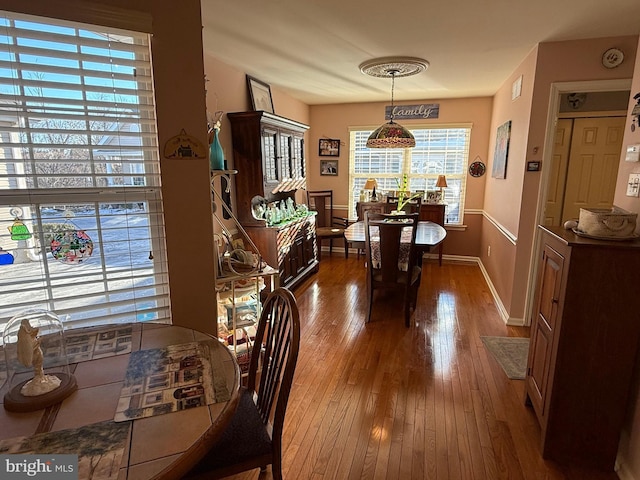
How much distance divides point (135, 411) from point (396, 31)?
2.83 metres

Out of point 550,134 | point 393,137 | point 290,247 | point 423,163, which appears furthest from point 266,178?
point 423,163

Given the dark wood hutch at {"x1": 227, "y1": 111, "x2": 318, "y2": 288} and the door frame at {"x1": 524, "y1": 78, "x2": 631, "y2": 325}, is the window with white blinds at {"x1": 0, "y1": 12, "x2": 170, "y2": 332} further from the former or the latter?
the door frame at {"x1": 524, "y1": 78, "x2": 631, "y2": 325}

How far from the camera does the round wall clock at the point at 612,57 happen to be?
2.70 m

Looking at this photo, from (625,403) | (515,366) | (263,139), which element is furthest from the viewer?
(263,139)

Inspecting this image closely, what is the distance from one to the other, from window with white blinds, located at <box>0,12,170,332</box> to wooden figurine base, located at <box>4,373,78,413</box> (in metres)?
0.84

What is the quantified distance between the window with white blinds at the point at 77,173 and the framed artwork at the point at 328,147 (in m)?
4.10

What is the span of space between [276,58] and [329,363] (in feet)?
8.90

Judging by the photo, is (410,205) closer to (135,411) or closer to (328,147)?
(328,147)

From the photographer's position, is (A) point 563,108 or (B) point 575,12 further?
(A) point 563,108

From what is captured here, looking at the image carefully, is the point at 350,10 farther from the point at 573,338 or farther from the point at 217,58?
the point at 573,338

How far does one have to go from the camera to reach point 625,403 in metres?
1.62

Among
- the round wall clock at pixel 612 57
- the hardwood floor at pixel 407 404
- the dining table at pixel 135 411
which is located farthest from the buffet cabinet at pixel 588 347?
the round wall clock at pixel 612 57

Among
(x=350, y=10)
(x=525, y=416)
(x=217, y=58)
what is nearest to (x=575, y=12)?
(x=350, y=10)

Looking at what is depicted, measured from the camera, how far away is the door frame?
2772 millimetres
